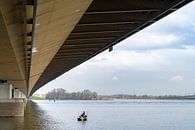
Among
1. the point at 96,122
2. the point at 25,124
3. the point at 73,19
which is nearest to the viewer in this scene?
the point at 73,19

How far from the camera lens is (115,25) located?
19234 millimetres

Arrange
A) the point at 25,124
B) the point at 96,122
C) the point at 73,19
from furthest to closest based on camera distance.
Answer: 1. the point at 96,122
2. the point at 25,124
3. the point at 73,19

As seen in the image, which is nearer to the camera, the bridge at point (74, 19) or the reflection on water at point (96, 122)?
the bridge at point (74, 19)

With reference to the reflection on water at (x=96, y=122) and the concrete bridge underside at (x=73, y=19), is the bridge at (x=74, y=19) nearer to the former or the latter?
the concrete bridge underside at (x=73, y=19)

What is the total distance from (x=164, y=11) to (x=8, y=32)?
591 cm

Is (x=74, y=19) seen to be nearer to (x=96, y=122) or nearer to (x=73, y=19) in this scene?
(x=73, y=19)

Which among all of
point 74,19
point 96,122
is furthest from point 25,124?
point 74,19

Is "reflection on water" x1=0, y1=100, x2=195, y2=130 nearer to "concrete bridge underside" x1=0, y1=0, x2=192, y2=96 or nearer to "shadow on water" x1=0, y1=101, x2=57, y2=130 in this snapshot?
"shadow on water" x1=0, y1=101, x2=57, y2=130

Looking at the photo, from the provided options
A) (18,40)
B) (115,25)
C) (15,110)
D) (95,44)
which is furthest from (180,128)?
(18,40)

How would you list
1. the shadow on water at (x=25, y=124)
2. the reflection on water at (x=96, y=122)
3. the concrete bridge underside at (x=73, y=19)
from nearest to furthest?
1. the concrete bridge underside at (x=73, y=19)
2. the shadow on water at (x=25, y=124)
3. the reflection on water at (x=96, y=122)

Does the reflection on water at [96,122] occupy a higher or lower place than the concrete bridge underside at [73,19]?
lower

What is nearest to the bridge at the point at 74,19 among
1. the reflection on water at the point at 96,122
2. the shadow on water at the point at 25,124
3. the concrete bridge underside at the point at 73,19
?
the concrete bridge underside at the point at 73,19

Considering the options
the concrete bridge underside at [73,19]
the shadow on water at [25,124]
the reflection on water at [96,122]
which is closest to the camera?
the concrete bridge underside at [73,19]

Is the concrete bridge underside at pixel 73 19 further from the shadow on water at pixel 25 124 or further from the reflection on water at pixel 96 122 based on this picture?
the reflection on water at pixel 96 122
